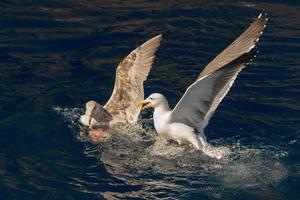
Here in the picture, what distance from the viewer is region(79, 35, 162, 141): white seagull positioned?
1545cm

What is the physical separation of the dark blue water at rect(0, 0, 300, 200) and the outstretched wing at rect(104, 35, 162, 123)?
0.40m

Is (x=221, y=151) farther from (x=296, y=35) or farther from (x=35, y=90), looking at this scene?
(x=296, y=35)

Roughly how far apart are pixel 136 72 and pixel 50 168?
3.44 meters

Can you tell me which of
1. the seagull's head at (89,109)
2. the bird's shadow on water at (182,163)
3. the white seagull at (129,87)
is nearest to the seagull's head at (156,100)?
the bird's shadow on water at (182,163)

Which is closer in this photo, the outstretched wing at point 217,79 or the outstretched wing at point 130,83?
the outstretched wing at point 217,79

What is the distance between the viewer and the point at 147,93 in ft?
52.5

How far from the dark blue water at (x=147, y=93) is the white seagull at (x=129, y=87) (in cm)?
39

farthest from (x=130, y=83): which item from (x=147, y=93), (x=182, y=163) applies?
(x=182, y=163)

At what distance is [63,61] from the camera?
17078mm

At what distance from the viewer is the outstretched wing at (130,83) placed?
1550 cm

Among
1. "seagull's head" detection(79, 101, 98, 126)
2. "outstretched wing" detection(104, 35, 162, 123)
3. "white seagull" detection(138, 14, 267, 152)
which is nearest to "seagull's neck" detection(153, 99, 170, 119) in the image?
"white seagull" detection(138, 14, 267, 152)

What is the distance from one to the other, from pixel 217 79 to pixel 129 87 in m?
2.94

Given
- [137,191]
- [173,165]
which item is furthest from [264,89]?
[137,191]

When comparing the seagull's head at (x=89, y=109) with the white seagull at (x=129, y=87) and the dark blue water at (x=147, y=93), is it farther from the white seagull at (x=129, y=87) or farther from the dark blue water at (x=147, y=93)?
the white seagull at (x=129, y=87)
